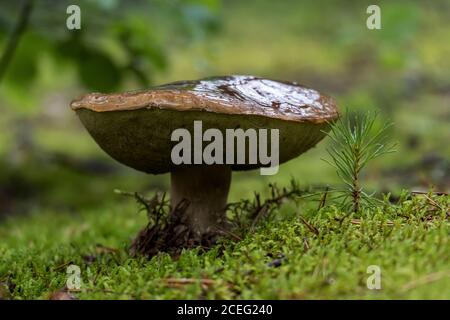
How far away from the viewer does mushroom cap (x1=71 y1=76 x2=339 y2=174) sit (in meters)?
1.44

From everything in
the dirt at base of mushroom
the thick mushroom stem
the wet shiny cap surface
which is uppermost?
the wet shiny cap surface

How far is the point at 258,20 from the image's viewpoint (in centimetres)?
862

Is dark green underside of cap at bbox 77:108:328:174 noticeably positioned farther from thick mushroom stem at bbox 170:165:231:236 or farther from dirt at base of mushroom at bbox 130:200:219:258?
dirt at base of mushroom at bbox 130:200:219:258

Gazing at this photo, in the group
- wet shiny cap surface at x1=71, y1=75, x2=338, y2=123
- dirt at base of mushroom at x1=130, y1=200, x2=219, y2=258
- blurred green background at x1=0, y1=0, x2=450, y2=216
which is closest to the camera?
wet shiny cap surface at x1=71, y1=75, x2=338, y2=123

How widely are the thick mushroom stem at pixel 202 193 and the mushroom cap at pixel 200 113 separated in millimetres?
96

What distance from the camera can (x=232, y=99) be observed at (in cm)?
148

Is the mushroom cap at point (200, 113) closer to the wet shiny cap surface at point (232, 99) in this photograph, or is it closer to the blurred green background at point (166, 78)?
the wet shiny cap surface at point (232, 99)

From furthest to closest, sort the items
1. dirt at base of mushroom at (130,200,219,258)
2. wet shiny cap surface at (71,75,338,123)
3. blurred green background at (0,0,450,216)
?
blurred green background at (0,0,450,216), dirt at base of mushroom at (130,200,219,258), wet shiny cap surface at (71,75,338,123)

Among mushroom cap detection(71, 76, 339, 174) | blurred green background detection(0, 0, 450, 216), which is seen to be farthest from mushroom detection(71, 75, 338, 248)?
blurred green background detection(0, 0, 450, 216)
